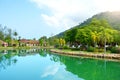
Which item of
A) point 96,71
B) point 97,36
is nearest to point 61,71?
point 96,71

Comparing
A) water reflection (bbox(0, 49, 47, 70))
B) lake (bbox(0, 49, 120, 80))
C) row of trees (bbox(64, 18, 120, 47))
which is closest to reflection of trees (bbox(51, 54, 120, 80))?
lake (bbox(0, 49, 120, 80))

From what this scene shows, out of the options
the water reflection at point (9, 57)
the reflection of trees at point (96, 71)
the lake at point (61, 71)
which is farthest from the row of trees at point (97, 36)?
the reflection of trees at point (96, 71)

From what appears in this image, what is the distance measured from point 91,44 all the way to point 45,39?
61983 millimetres

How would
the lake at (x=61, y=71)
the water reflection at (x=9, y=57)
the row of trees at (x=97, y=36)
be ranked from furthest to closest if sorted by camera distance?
1. the row of trees at (x=97, y=36)
2. the water reflection at (x=9, y=57)
3. the lake at (x=61, y=71)

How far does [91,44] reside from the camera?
208 feet

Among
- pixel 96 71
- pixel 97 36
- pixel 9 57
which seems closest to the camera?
pixel 96 71

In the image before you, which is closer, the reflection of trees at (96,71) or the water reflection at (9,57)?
the reflection of trees at (96,71)

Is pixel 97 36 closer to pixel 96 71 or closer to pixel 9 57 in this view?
pixel 9 57

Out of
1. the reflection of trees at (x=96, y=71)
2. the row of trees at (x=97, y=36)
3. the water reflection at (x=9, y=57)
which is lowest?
the reflection of trees at (x=96, y=71)

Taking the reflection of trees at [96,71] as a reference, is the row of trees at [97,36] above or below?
above

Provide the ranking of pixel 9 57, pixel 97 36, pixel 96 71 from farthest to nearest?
1. pixel 97 36
2. pixel 9 57
3. pixel 96 71

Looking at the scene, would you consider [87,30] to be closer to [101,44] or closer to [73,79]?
[101,44]

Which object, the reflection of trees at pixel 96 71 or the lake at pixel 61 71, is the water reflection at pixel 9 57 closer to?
the lake at pixel 61 71

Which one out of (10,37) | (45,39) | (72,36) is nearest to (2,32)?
(10,37)
